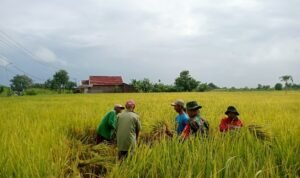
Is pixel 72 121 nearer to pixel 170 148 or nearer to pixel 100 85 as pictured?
pixel 170 148

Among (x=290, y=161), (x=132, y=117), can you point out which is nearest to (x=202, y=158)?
(x=290, y=161)

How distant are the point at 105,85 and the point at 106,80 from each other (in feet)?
7.59

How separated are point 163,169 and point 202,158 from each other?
1.30 ft

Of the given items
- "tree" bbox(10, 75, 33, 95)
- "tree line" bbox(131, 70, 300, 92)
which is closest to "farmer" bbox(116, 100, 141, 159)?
"tree line" bbox(131, 70, 300, 92)

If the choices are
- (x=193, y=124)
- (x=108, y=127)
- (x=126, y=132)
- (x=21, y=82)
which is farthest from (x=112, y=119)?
(x=21, y=82)

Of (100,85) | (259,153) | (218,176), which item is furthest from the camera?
(100,85)

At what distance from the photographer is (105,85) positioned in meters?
57.5

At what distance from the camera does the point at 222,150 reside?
11.6 feet

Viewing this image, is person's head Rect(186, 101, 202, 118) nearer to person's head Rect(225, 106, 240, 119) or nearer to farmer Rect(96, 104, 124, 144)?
person's head Rect(225, 106, 240, 119)

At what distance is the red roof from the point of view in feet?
190

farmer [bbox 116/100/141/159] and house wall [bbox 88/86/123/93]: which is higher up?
house wall [bbox 88/86/123/93]

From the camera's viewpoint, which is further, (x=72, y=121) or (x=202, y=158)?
(x=72, y=121)

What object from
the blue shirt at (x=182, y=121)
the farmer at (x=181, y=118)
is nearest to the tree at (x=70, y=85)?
the farmer at (x=181, y=118)

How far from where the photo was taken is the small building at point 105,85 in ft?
183
